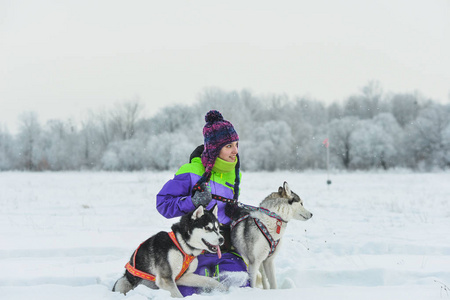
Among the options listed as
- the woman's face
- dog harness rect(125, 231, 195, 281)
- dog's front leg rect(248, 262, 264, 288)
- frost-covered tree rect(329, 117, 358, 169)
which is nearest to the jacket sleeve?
dog harness rect(125, 231, 195, 281)

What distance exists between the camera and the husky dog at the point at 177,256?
130 inches

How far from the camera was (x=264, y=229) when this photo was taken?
365 centimetres

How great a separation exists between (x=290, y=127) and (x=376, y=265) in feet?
158

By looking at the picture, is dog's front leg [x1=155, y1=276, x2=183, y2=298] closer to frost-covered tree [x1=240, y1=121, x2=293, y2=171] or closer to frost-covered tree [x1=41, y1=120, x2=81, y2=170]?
frost-covered tree [x1=240, y1=121, x2=293, y2=171]

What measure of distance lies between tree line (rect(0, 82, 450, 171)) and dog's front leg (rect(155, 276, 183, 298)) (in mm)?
39840

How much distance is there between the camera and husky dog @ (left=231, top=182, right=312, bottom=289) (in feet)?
11.9

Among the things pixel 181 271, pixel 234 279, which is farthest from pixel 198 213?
pixel 234 279

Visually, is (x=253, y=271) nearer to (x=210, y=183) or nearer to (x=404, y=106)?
(x=210, y=183)

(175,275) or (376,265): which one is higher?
(175,275)

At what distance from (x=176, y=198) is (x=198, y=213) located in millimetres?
423

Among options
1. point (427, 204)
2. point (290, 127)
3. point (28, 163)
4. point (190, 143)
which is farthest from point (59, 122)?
point (427, 204)

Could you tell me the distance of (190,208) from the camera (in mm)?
3559

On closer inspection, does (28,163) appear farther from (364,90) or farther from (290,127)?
(364,90)

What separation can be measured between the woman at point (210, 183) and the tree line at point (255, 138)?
39.3 m
